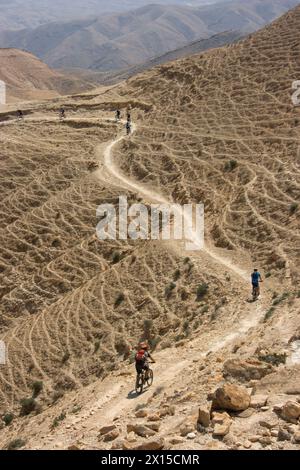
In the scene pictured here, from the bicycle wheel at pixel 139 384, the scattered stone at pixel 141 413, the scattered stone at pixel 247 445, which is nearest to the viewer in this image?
the scattered stone at pixel 247 445

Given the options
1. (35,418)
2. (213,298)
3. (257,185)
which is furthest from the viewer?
(257,185)

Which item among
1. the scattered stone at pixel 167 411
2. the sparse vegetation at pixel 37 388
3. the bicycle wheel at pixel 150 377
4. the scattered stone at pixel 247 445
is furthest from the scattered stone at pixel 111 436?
the sparse vegetation at pixel 37 388

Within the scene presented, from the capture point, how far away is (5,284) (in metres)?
27.5

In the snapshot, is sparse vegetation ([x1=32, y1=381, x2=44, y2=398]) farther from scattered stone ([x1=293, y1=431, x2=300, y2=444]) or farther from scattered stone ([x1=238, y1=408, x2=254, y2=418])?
scattered stone ([x1=293, y1=431, x2=300, y2=444])

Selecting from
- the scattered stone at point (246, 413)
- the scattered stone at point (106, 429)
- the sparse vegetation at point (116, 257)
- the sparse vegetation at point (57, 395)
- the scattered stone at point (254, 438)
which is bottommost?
the sparse vegetation at point (57, 395)

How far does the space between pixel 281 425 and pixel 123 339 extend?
11.1m

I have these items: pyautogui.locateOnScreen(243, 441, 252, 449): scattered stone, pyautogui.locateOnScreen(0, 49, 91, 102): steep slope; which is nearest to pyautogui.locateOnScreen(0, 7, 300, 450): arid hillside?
pyautogui.locateOnScreen(243, 441, 252, 449): scattered stone

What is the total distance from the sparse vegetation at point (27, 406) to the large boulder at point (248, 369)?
9263 mm

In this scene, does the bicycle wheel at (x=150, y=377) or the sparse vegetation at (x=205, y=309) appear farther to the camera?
the sparse vegetation at (x=205, y=309)

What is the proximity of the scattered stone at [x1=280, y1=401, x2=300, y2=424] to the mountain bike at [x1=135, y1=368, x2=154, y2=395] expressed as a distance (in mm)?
5587

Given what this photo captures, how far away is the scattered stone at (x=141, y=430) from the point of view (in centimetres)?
1012

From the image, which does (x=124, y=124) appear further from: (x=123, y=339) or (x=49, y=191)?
(x=123, y=339)

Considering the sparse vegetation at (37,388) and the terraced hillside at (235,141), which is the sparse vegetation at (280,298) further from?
→ the sparse vegetation at (37,388)
